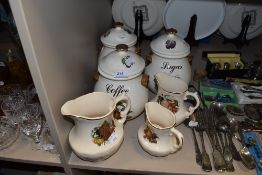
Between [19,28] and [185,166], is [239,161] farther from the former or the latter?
[19,28]

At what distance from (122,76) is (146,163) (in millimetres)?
232

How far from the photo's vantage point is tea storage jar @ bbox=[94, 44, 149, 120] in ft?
2.13

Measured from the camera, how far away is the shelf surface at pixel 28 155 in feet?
2.12

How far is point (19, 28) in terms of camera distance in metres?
0.42

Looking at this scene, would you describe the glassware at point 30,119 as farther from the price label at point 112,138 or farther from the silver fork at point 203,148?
the silver fork at point 203,148

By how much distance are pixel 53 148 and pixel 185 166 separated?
35cm

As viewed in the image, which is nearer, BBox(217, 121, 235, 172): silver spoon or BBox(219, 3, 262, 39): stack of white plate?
BBox(217, 121, 235, 172): silver spoon

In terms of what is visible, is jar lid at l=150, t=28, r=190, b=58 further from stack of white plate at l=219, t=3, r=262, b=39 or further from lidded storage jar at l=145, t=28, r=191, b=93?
stack of white plate at l=219, t=3, r=262, b=39

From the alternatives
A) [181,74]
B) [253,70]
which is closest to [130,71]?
[181,74]

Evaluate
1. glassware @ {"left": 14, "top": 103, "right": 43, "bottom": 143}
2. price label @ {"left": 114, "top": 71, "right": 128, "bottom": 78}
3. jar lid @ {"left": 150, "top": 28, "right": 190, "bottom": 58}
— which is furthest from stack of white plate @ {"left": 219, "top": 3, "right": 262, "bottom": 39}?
glassware @ {"left": 14, "top": 103, "right": 43, "bottom": 143}

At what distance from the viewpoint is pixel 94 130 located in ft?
1.95

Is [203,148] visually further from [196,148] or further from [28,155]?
[28,155]

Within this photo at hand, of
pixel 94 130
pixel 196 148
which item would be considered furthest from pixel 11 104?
pixel 196 148

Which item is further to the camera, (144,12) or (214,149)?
(144,12)
